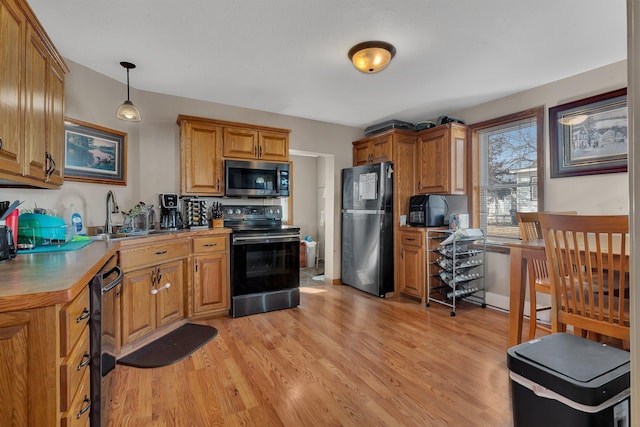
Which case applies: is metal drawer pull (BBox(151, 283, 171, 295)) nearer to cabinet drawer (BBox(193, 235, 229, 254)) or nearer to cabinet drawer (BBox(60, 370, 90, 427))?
cabinet drawer (BBox(193, 235, 229, 254))

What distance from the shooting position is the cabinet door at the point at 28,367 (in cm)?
80

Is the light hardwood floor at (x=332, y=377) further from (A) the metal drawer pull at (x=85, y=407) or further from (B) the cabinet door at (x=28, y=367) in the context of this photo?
(B) the cabinet door at (x=28, y=367)

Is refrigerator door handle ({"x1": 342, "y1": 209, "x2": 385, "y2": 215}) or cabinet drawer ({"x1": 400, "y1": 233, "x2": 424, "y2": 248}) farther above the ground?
refrigerator door handle ({"x1": 342, "y1": 209, "x2": 385, "y2": 215})

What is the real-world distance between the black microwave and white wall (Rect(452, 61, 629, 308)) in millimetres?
2553

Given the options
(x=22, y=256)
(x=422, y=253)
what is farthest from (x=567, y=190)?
(x=22, y=256)

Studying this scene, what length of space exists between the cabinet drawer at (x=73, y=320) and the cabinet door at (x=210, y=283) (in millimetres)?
1814

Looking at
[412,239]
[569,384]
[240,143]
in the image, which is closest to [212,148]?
[240,143]

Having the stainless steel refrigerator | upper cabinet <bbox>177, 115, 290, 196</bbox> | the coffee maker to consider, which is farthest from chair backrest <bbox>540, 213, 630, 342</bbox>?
the coffee maker

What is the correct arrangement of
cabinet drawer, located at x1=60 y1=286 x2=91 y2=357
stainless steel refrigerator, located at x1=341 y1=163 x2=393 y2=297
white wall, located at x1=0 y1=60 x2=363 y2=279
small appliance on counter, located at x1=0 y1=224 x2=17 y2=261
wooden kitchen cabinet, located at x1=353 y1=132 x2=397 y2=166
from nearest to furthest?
1. cabinet drawer, located at x1=60 y1=286 x2=91 y2=357
2. small appliance on counter, located at x1=0 y1=224 x2=17 y2=261
3. white wall, located at x1=0 y1=60 x2=363 y2=279
4. stainless steel refrigerator, located at x1=341 y1=163 x2=393 y2=297
5. wooden kitchen cabinet, located at x1=353 y1=132 x2=397 y2=166

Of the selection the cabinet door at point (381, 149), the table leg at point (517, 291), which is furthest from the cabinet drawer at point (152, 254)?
the table leg at point (517, 291)

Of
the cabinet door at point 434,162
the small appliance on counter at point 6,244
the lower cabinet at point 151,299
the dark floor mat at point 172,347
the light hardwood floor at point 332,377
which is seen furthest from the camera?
the cabinet door at point 434,162

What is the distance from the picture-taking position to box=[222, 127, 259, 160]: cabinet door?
3303mm

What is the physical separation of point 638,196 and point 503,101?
11.1 feet

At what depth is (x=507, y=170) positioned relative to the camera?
339 cm
